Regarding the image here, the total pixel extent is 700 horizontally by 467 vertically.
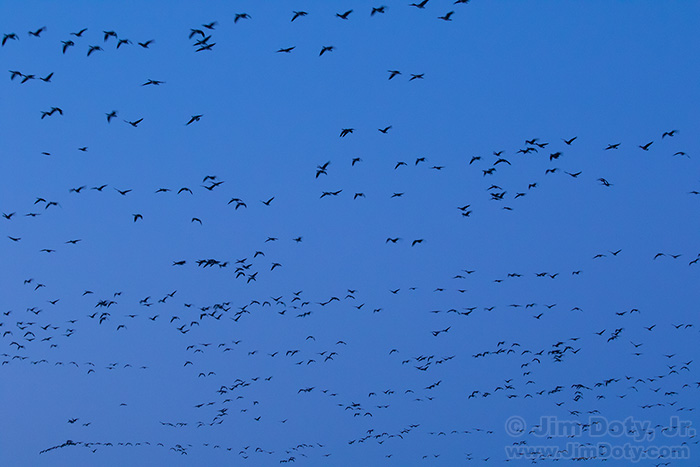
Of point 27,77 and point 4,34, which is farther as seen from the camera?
point 27,77

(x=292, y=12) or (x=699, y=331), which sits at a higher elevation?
(x=699, y=331)

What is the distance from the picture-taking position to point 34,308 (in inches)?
1383

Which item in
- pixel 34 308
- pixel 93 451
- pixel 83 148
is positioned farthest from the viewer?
pixel 93 451

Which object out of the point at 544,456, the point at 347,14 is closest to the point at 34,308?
the point at 347,14

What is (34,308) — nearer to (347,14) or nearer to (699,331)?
(347,14)

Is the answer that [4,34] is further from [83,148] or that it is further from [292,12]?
[292,12]

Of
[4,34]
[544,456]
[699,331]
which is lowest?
[544,456]

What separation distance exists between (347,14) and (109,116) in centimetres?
899

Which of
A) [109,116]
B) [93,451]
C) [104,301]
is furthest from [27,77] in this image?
[93,451]

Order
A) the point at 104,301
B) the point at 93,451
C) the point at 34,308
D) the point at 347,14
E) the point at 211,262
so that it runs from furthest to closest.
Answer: the point at 93,451, the point at 34,308, the point at 104,301, the point at 211,262, the point at 347,14

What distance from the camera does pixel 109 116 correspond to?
2259 centimetres

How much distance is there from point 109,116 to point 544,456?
58083 mm

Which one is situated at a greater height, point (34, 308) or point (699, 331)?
point (699, 331)

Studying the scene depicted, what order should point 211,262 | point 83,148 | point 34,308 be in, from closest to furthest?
1. point 83,148
2. point 211,262
3. point 34,308
